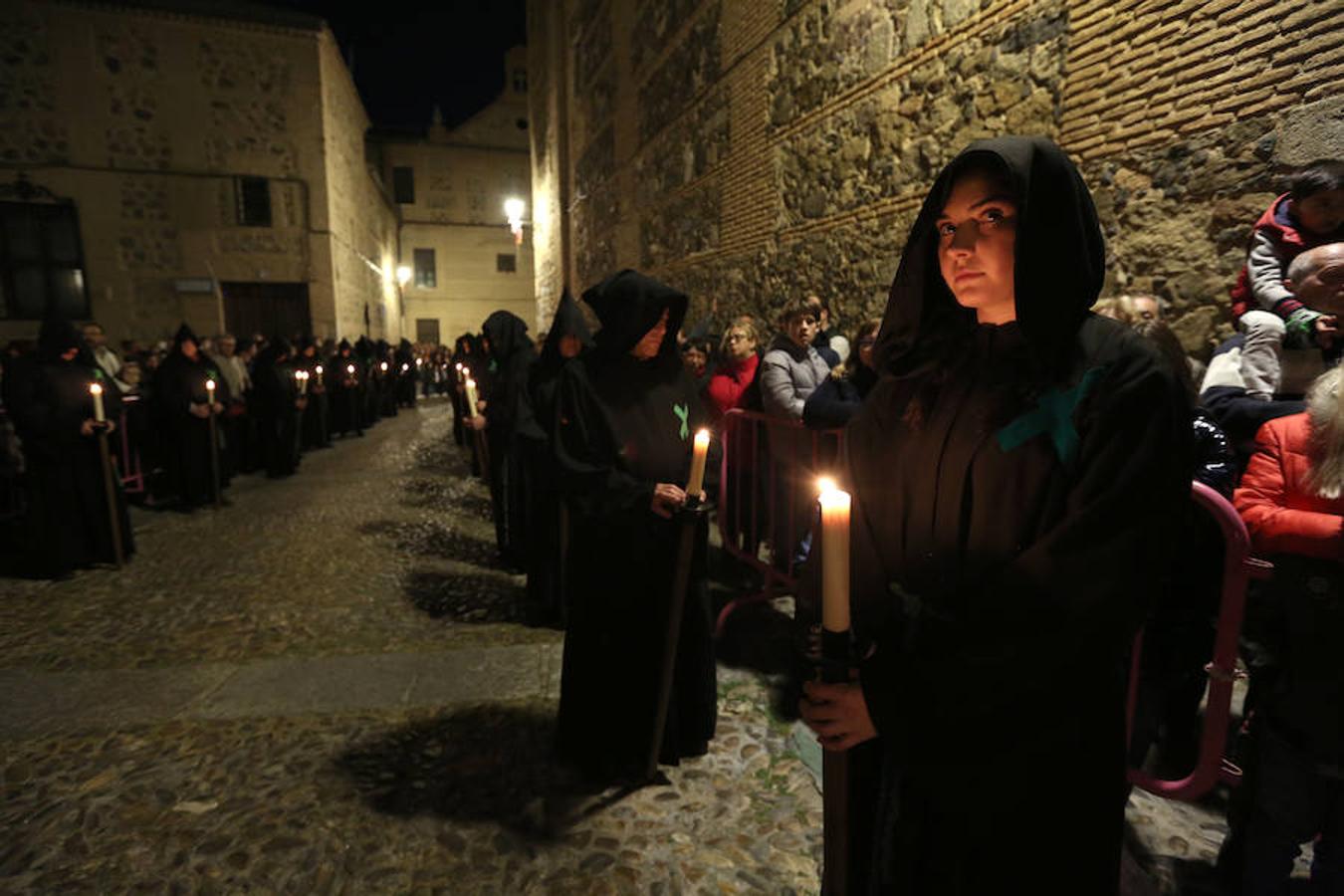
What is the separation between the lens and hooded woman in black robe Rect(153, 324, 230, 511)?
26.6 feet

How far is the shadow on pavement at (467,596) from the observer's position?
16.1 ft

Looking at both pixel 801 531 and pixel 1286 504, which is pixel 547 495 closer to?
pixel 801 531

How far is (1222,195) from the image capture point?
401cm

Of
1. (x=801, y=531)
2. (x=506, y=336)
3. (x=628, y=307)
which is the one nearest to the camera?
(x=628, y=307)

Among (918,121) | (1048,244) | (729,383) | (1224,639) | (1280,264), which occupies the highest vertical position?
(918,121)

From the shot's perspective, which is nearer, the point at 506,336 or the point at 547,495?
the point at 547,495

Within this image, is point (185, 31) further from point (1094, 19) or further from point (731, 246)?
point (1094, 19)

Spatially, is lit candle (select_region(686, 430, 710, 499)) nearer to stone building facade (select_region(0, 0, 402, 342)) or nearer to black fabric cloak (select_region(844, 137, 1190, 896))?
black fabric cloak (select_region(844, 137, 1190, 896))

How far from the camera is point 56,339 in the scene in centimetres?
571

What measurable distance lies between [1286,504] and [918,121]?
5.41 m

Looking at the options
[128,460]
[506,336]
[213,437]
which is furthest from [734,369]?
[128,460]

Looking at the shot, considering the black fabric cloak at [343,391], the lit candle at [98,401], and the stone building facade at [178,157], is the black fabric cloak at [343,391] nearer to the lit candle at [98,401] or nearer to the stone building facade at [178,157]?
the stone building facade at [178,157]

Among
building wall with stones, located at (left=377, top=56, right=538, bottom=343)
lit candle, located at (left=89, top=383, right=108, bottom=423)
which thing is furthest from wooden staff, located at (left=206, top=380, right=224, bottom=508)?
building wall with stones, located at (left=377, top=56, right=538, bottom=343)

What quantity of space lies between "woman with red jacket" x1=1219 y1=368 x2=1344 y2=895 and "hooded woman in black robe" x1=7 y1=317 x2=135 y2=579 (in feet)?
24.3
